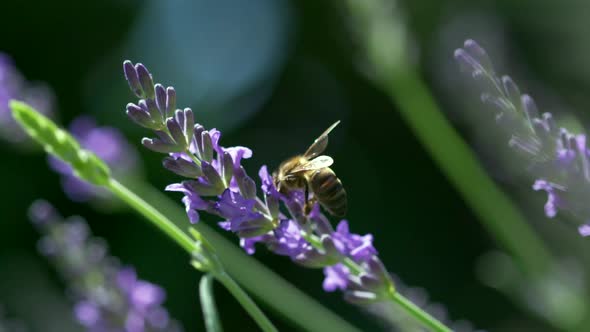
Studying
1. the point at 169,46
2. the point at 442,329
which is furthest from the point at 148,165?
the point at 442,329

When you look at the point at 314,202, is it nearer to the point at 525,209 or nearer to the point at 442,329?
the point at 442,329

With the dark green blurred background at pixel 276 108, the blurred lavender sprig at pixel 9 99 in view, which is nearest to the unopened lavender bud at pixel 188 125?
the blurred lavender sprig at pixel 9 99

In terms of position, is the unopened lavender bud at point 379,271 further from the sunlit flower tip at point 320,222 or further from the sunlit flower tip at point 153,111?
the sunlit flower tip at point 153,111

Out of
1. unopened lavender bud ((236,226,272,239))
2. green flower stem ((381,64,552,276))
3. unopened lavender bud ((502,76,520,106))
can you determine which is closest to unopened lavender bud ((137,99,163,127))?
unopened lavender bud ((236,226,272,239))

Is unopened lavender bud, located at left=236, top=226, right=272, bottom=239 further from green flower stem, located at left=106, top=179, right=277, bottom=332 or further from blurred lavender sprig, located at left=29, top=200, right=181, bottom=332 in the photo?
blurred lavender sprig, located at left=29, top=200, right=181, bottom=332

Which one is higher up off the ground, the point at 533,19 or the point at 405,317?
the point at 533,19

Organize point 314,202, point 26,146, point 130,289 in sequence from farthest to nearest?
1. point 26,146
2. point 130,289
3. point 314,202
